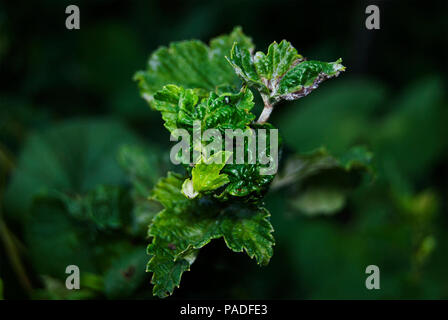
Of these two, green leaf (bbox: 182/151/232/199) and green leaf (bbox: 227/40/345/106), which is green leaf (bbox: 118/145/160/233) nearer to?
green leaf (bbox: 182/151/232/199)

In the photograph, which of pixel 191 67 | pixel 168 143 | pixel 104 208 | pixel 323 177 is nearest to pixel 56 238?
pixel 104 208

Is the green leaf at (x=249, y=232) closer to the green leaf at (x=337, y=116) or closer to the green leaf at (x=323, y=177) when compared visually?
the green leaf at (x=323, y=177)

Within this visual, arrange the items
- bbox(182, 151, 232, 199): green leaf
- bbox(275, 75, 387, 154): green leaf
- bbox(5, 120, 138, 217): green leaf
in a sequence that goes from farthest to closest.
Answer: bbox(275, 75, 387, 154): green leaf, bbox(5, 120, 138, 217): green leaf, bbox(182, 151, 232, 199): green leaf

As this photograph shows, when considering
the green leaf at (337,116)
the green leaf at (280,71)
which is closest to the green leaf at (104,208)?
the green leaf at (280,71)

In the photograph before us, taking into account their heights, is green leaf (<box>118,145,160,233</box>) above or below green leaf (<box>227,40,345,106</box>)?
below

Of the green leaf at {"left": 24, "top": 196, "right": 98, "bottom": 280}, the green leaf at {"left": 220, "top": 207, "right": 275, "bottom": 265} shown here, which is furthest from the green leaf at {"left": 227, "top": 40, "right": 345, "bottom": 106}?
the green leaf at {"left": 24, "top": 196, "right": 98, "bottom": 280}

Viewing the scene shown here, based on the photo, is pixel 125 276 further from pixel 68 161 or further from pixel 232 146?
pixel 68 161
